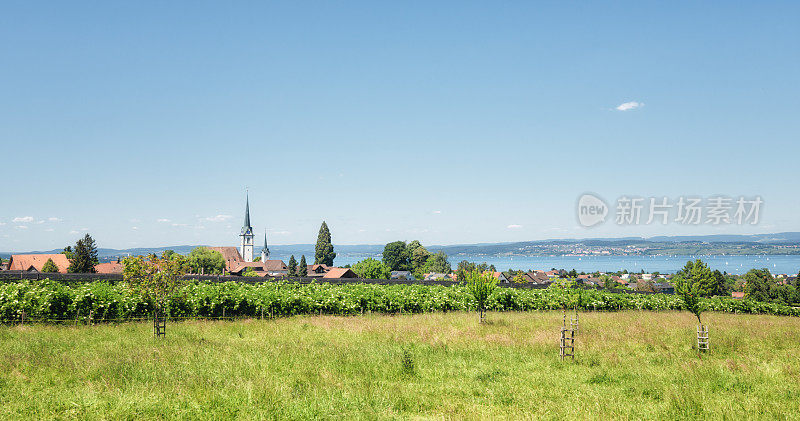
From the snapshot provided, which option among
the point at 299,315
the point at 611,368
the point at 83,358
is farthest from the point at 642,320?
the point at 83,358

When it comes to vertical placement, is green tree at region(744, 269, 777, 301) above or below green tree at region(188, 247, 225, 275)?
below

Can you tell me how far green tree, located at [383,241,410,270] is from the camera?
144750 mm

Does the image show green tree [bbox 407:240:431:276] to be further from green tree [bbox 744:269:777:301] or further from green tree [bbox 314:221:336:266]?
green tree [bbox 744:269:777:301]

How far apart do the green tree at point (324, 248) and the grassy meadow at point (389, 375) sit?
127873mm

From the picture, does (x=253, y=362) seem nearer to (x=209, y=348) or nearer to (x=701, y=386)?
(x=209, y=348)

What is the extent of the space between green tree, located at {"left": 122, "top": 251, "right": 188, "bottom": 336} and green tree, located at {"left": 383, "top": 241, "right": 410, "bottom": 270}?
12800 centimetres

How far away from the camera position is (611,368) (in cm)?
1323

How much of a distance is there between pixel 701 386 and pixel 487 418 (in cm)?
641

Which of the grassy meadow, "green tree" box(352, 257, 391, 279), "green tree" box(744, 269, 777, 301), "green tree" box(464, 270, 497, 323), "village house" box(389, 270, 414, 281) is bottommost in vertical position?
"green tree" box(744, 269, 777, 301)

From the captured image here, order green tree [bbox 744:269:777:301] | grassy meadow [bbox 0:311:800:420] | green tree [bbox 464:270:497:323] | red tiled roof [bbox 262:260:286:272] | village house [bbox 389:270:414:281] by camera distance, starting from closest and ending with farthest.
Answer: grassy meadow [bbox 0:311:800:420], green tree [bbox 464:270:497:323], green tree [bbox 744:269:777:301], village house [bbox 389:270:414:281], red tiled roof [bbox 262:260:286:272]

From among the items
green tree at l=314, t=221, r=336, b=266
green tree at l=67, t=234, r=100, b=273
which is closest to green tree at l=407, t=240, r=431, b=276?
green tree at l=314, t=221, r=336, b=266

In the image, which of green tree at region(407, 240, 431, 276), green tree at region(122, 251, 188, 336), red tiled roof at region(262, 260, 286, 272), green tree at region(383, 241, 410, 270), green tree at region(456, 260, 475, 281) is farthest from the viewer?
red tiled roof at region(262, 260, 286, 272)

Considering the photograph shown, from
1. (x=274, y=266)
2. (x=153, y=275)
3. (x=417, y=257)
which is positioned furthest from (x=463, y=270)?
(x=274, y=266)

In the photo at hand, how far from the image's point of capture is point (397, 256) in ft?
478
